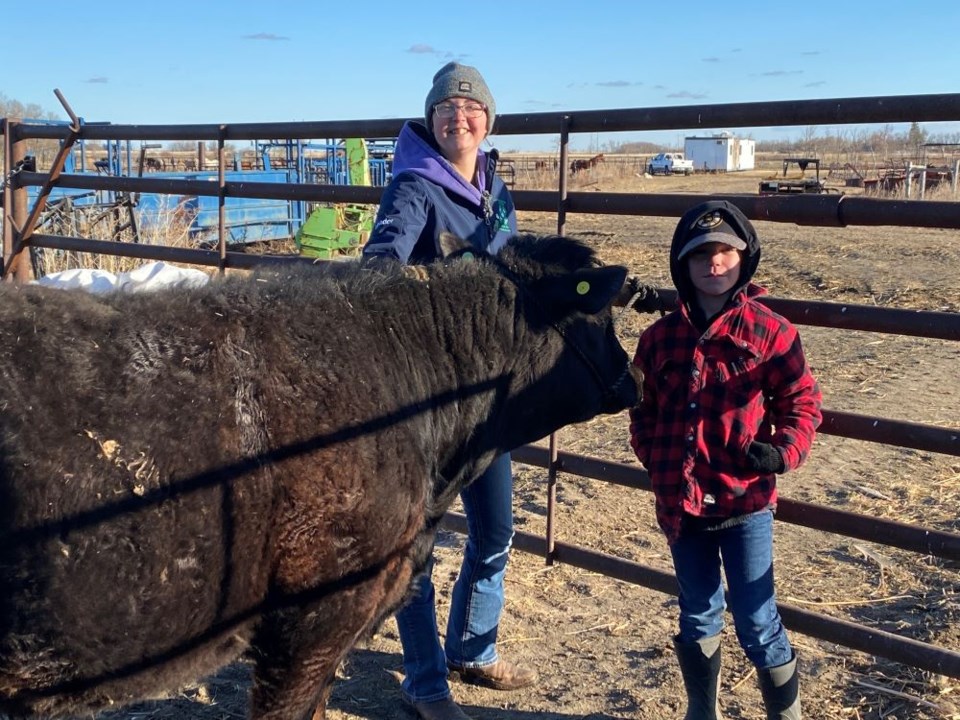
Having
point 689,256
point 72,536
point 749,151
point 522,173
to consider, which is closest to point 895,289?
point 689,256

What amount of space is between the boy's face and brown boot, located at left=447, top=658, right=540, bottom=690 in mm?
1824

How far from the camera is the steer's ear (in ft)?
10.1

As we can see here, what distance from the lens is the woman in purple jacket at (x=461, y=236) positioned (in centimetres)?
319

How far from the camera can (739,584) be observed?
119 inches

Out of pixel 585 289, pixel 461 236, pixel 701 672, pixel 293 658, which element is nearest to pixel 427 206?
pixel 461 236

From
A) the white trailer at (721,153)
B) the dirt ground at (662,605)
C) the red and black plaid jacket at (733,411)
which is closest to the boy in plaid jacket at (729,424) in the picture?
the red and black plaid jacket at (733,411)

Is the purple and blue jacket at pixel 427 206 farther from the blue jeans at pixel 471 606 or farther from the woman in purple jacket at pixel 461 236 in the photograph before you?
the blue jeans at pixel 471 606

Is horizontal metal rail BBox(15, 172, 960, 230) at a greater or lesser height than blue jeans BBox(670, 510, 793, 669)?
greater

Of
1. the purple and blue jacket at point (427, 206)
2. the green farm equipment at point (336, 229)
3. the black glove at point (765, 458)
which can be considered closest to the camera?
the black glove at point (765, 458)

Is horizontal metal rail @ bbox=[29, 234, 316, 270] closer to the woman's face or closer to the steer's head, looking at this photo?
the woman's face

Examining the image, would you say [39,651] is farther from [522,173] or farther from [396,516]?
[522,173]

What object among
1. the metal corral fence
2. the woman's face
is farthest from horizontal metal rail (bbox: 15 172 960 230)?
the woman's face

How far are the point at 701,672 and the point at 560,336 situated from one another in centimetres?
129

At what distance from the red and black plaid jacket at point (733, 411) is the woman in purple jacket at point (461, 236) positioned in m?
→ 0.81
